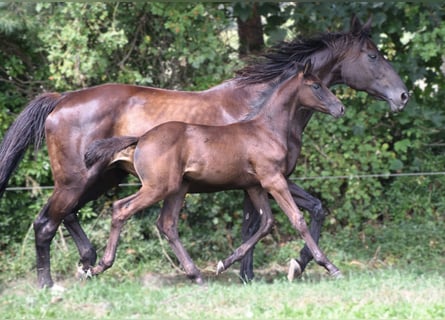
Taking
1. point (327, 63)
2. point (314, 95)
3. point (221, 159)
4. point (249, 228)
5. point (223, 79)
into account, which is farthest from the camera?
point (223, 79)

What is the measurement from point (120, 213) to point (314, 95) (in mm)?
2007

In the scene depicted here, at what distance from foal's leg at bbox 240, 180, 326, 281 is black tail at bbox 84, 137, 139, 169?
1.52 meters

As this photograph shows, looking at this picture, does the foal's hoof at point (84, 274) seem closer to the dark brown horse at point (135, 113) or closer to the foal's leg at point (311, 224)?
the dark brown horse at point (135, 113)

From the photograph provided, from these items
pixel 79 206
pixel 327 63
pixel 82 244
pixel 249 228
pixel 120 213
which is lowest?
pixel 82 244

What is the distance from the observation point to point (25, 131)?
805cm

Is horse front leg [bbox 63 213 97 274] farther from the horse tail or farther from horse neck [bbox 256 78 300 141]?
horse neck [bbox 256 78 300 141]

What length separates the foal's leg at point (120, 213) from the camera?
22.8ft

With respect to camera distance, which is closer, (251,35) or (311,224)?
(311,224)

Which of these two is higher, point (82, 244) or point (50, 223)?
point (50, 223)

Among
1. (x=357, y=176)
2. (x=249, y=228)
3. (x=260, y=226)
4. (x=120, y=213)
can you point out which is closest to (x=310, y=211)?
(x=260, y=226)

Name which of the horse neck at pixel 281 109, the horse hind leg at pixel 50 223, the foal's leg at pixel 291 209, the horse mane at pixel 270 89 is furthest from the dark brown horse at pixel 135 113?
the foal's leg at pixel 291 209

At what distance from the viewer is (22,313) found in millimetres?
5785

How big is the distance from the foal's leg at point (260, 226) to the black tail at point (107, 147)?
122 cm

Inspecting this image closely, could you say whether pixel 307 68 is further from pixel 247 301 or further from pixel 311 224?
pixel 247 301
